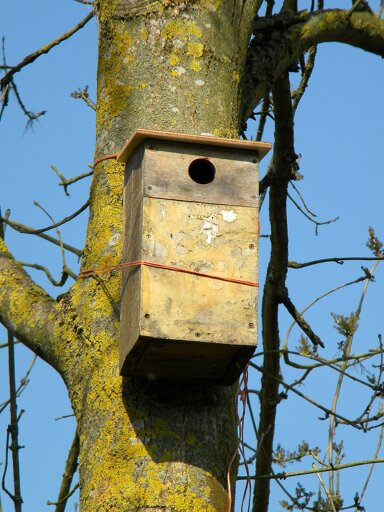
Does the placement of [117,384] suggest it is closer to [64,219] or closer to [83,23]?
[64,219]

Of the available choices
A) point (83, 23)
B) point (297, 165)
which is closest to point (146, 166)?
point (83, 23)

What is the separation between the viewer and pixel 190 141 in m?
2.80

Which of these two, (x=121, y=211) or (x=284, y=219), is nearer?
(x=121, y=211)

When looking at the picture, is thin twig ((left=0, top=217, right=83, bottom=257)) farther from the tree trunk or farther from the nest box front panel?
the nest box front panel

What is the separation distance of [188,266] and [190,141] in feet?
1.14

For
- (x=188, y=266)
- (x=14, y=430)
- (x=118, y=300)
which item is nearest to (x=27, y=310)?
(x=118, y=300)

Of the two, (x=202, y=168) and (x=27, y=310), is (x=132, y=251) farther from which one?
(x=27, y=310)

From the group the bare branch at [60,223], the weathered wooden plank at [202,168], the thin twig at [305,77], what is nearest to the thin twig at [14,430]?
the bare branch at [60,223]

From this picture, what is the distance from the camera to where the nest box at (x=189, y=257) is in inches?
104

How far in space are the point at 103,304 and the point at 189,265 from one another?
290mm

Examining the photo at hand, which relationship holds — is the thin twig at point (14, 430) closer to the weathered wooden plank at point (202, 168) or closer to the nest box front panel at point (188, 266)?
the nest box front panel at point (188, 266)

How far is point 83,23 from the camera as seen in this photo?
3.86 meters

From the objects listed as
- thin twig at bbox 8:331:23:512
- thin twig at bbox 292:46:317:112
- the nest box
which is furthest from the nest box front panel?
thin twig at bbox 292:46:317:112

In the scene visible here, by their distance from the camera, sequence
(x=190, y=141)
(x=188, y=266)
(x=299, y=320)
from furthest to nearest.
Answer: (x=299, y=320), (x=190, y=141), (x=188, y=266)
